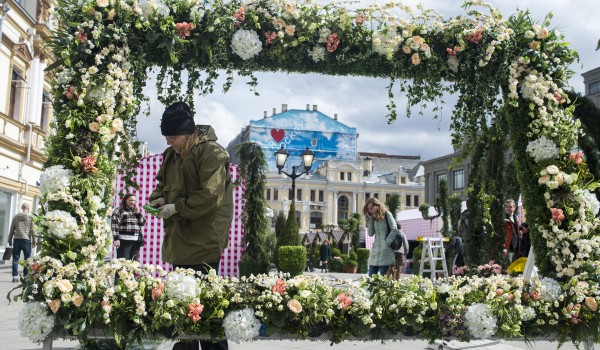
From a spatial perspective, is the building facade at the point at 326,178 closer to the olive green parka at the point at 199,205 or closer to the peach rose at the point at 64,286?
the olive green parka at the point at 199,205

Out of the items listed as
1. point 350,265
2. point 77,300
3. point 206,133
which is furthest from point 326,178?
point 77,300

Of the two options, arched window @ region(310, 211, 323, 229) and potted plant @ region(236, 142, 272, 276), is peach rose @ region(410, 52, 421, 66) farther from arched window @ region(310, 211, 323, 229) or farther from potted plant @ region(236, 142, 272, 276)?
arched window @ region(310, 211, 323, 229)

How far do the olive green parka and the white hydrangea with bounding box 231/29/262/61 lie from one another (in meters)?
0.79

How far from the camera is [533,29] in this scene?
4.63 m

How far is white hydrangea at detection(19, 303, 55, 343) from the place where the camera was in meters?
3.46

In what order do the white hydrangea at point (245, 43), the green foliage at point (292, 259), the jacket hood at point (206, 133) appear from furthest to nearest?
1. the green foliage at point (292, 259)
2. the white hydrangea at point (245, 43)
3. the jacket hood at point (206, 133)

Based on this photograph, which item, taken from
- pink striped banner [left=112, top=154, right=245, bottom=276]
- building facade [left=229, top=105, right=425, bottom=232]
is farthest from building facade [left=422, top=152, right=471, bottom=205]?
pink striped banner [left=112, top=154, right=245, bottom=276]

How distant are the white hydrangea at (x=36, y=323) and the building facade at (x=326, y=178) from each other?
7807cm

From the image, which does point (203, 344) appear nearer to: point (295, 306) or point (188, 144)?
point (295, 306)

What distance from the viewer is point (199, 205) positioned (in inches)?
146

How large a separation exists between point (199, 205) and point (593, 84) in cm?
3564

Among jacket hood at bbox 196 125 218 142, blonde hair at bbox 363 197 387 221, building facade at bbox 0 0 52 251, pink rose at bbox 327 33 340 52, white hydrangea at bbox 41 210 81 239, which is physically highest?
building facade at bbox 0 0 52 251

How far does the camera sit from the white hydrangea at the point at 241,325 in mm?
3543

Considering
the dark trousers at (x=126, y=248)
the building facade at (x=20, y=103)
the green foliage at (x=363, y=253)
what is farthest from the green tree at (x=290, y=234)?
the green foliage at (x=363, y=253)
